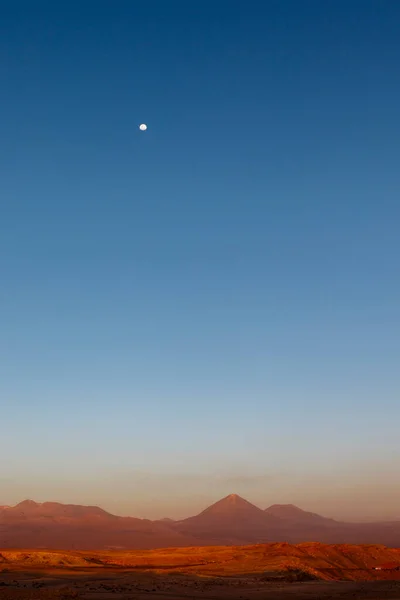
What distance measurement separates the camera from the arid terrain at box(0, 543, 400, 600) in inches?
1791

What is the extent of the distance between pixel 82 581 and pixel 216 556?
38590mm

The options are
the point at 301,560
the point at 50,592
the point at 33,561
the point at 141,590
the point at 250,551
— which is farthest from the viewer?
the point at 250,551

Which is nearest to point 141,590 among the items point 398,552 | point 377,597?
point 377,597

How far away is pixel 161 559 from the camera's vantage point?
87562 millimetres

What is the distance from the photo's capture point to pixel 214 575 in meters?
63.5

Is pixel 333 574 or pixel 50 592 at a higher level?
pixel 50 592

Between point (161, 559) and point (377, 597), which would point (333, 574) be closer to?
point (161, 559)

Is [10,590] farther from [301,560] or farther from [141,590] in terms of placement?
[301,560]

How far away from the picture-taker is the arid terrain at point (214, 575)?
45500mm

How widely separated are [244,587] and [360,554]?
2327 inches

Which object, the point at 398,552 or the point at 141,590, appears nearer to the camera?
the point at 141,590

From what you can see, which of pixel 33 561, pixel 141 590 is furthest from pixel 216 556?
pixel 141 590

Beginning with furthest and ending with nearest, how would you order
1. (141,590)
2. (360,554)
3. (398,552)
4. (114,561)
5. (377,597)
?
(398,552) < (360,554) < (114,561) < (141,590) < (377,597)

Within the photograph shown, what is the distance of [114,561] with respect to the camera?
A: 287 ft
